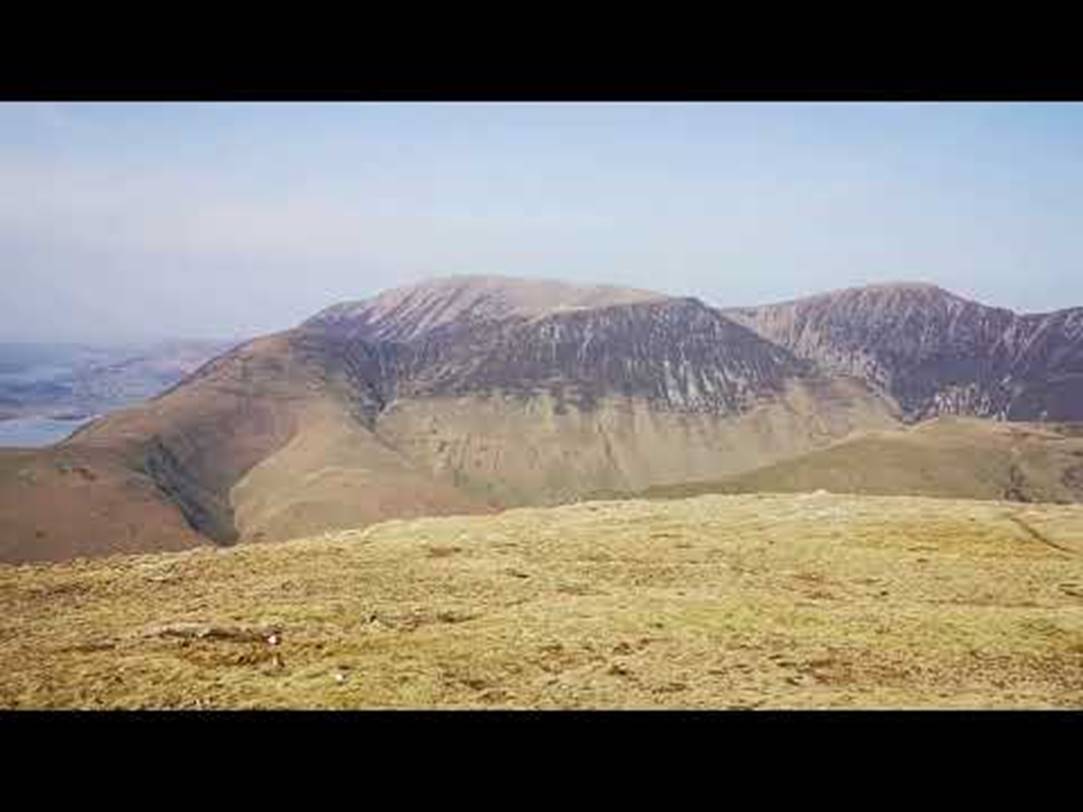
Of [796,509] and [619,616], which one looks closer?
[619,616]

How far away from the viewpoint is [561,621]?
16062mm

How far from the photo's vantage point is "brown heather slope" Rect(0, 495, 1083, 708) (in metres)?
12.8

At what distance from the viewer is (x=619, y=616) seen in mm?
16547

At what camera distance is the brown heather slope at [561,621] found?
12.8 m
